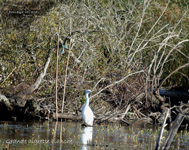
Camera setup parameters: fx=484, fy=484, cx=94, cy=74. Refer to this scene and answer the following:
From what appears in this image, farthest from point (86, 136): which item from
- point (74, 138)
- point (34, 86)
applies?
point (34, 86)

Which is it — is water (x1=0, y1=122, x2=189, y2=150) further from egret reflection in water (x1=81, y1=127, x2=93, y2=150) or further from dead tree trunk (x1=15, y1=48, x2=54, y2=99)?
dead tree trunk (x1=15, y1=48, x2=54, y2=99)

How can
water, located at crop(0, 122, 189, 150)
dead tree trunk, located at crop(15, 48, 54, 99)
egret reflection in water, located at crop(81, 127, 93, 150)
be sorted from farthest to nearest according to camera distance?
dead tree trunk, located at crop(15, 48, 54, 99)
egret reflection in water, located at crop(81, 127, 93, 150)
water, located at crop(0, 122, 189, 150)

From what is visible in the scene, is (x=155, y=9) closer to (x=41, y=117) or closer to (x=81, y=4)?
(x=81, y=4)

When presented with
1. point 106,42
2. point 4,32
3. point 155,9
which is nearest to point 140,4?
point 155,9

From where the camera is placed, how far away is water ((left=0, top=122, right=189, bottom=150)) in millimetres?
8531

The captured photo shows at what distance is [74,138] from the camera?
31.6ft

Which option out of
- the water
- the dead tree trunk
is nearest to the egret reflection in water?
the water

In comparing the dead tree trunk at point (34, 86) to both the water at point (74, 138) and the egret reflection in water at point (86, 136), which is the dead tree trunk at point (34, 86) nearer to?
the water at point (74, 138)

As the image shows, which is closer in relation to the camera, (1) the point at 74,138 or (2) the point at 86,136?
(1) the point at 74,138

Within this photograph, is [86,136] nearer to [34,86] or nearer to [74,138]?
[74,138]

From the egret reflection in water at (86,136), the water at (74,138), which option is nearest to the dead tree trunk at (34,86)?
the water at (74,138)

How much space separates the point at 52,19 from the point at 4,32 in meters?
Result: 1.53

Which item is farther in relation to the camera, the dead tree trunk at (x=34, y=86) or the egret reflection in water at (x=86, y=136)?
the dead tree trunk at (x=34, y=86)

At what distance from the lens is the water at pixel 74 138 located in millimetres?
8531
